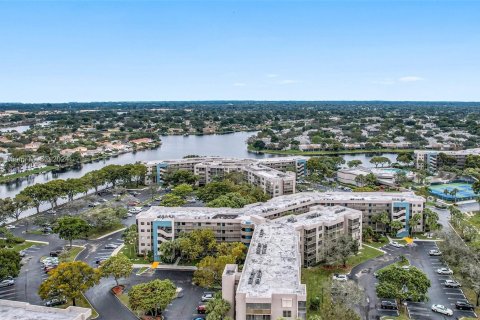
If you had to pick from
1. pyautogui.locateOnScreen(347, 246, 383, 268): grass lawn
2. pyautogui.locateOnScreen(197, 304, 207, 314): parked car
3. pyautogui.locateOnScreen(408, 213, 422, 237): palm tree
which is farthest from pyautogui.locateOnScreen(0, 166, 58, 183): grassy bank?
pyautogui.locateOnScreen(408, 213, 422, 237): palm tree

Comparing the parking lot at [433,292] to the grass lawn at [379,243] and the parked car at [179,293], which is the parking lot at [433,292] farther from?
the parked car at [179,293]

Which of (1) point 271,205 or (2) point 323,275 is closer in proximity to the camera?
(2) point 323,275

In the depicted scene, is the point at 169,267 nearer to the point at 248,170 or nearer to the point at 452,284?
the point at 452,284

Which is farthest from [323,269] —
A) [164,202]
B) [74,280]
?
[164,202]

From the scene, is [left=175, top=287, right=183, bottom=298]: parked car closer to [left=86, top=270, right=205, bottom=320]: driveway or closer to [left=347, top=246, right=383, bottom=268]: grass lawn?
[left=86, top=270, right=205, bottom=320]: driveway

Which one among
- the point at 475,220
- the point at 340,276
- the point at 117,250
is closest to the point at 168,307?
the point at 117,250

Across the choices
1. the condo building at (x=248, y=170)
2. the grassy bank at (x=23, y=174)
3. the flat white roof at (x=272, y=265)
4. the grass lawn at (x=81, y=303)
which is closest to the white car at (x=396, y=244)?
the flat white roof at (x=272, y=265)
